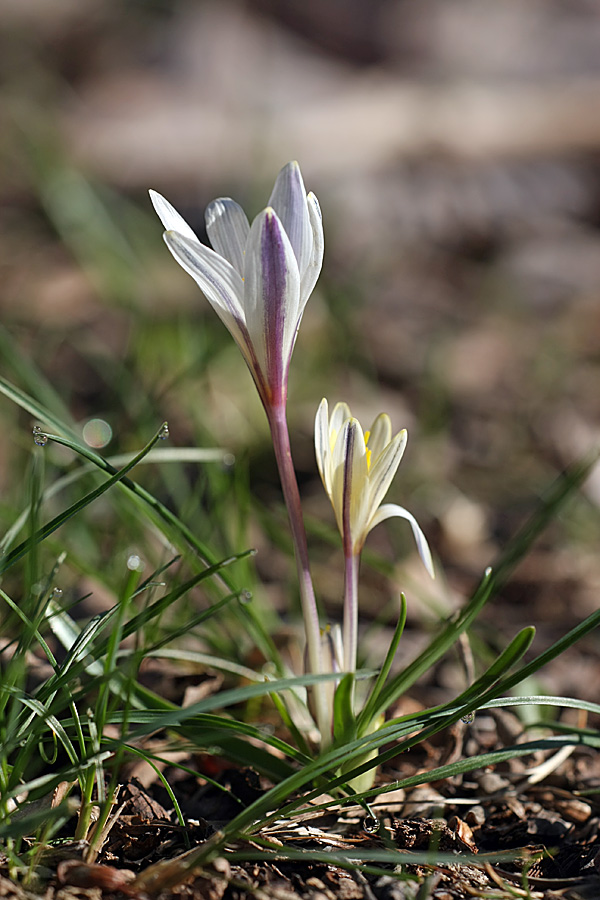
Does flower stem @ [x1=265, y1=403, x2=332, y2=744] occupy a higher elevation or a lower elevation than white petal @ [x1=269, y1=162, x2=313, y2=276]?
lower

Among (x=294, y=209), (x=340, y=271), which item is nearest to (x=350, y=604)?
(x=294, y=209)

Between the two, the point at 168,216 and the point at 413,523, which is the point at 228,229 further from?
the point at 413,523

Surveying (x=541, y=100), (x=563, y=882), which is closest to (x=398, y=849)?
(x=563, y=882)

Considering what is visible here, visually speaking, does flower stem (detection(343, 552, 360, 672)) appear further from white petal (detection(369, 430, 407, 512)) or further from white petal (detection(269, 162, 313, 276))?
white petal (detection(269, 162, 313, 276))

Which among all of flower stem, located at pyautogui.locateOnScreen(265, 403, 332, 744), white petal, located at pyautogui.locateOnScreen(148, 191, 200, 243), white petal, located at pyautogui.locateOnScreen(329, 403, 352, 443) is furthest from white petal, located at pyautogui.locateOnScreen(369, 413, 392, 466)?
white petal, located at pyautogui.locateOnScreen(148, 191, 200, 243)

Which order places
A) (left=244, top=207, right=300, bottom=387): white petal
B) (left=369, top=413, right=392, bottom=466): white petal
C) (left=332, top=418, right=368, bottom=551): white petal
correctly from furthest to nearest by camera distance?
(left=369, top=413, right=392, bottom=466): white petal, (left=332, top=418, right=368, bottom=551): white petal, (left=244, top=207, right=300, bottom=387): white petal

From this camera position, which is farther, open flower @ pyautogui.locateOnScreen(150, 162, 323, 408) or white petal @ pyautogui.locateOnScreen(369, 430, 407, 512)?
white petal @ pyautogui.locateOnScreen(369, 430, 407, 512)

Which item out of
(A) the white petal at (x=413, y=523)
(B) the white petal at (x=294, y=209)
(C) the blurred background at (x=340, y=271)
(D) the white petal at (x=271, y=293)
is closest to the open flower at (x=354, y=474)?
(A) the white petal at (x=413, y=523)
